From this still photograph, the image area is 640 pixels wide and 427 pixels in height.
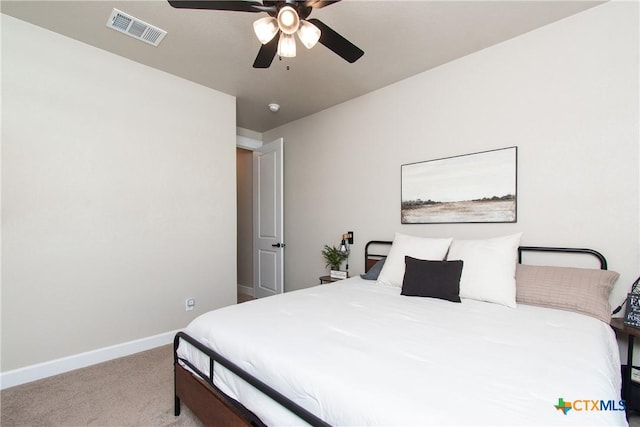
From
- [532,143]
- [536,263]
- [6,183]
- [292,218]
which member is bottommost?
[536,263]

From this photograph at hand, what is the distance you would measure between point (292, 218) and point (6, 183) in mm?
2894

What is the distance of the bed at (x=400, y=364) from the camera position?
878 mm

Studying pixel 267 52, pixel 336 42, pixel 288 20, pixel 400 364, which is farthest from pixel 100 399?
pixel 336 42

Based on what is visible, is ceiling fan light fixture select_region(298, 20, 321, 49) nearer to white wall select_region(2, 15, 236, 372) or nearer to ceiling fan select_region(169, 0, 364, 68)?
ceiling fan select_region(169, 0, 364, 68)

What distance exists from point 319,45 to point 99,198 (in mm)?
2352

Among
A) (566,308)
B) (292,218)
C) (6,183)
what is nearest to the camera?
(566,308)

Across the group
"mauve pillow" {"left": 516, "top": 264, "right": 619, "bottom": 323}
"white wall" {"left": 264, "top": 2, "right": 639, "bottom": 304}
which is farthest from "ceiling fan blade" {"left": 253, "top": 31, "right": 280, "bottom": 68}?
"mauve pillow" {"left": 516, "top": 264, "right": 619, "bottom": 323}

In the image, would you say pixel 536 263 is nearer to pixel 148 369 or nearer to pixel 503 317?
pixel 503 317

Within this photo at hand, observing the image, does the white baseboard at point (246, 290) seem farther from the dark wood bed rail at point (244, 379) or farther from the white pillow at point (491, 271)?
the white pillow at point (491, 271)

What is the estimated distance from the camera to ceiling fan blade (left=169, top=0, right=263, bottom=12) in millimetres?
1543

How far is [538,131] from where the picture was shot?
2275 millimetres

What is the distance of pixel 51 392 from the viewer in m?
2.10

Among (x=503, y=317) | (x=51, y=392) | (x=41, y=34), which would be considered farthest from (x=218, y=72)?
(x=503, y=317)

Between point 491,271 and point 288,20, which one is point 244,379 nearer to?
point 491,271
